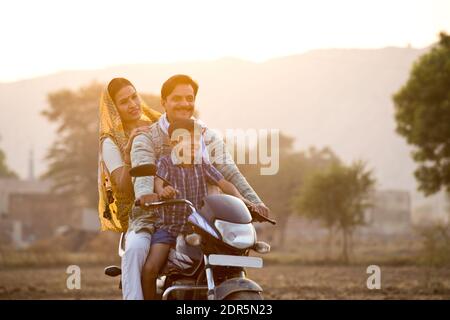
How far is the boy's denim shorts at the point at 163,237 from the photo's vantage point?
6328 millimetres

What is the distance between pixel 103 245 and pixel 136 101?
41.4 meters

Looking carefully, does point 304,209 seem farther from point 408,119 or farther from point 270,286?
point 270,286

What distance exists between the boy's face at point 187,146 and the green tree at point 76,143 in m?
52.7

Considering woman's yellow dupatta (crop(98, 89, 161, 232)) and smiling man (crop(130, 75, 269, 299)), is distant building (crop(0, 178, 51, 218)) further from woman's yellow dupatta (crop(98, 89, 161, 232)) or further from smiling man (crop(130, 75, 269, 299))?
smiling man (crop(130, 75, 269, 299))

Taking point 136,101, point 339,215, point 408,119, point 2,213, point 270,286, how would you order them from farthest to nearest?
point 2,213 < point 339,215 < point 408,119 < point 270,286 < point 136,101

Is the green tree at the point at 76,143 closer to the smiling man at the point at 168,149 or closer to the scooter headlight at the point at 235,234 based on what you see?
the smiling man at the point at 168,149

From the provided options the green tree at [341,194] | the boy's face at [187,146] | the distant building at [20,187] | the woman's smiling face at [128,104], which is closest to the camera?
the boy's face at [187,146]

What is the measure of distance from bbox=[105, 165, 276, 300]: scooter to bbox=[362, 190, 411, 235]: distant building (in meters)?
84.8

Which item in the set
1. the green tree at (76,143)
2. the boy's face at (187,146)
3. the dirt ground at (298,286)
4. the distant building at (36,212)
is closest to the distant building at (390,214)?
the distant building at (36,212)

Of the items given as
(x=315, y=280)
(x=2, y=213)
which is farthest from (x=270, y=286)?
(x=2, y=213)

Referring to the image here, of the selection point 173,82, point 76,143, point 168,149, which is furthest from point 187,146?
point 76,143

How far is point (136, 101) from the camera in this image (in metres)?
7.66

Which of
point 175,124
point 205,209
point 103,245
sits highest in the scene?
point 175,124

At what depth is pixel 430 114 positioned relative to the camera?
111 ft
